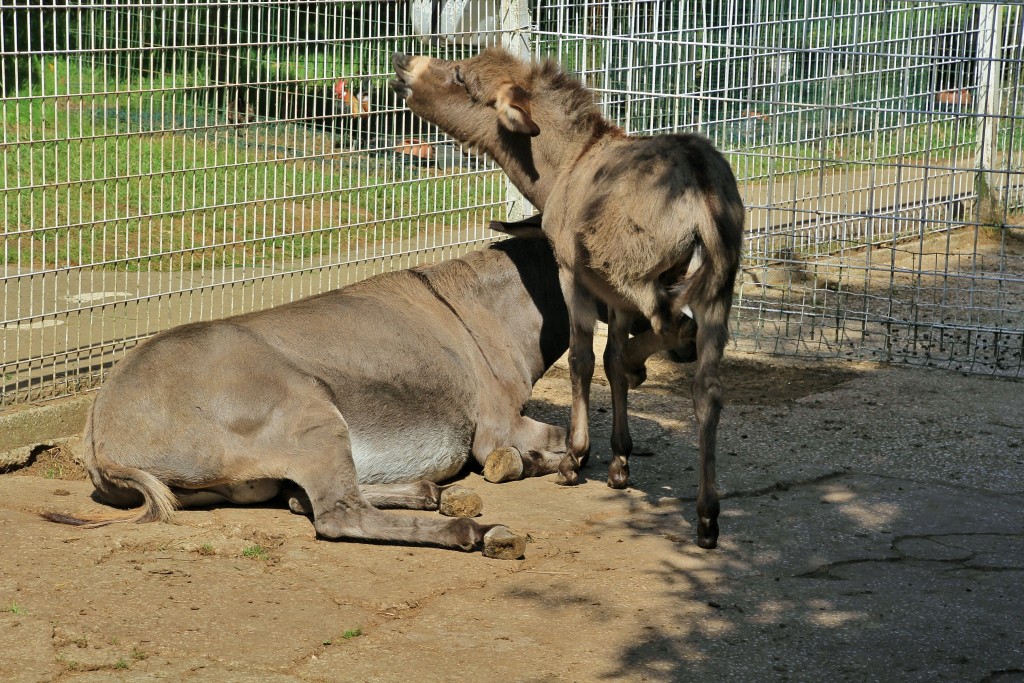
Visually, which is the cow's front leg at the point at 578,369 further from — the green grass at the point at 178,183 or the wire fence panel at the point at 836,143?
the wire fence panel at the point at 836,143

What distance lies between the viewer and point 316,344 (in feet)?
17.5

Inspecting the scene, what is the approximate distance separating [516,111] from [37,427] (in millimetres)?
2749

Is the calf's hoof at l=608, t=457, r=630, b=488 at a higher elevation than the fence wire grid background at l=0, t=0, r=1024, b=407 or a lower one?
lower

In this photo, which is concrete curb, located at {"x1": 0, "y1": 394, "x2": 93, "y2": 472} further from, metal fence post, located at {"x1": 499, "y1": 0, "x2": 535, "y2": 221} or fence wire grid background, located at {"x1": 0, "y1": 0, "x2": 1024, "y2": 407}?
metal fence post, located at {"x1": 499, "y1": 0, "x2": 535, "y2": 221}

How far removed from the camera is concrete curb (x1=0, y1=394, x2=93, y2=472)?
19.1 feet

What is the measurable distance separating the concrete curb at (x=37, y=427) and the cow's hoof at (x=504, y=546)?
95.5 inches

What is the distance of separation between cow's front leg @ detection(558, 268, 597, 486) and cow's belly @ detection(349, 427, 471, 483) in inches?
19.4

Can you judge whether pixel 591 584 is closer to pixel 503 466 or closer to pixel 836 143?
pixel 503 466

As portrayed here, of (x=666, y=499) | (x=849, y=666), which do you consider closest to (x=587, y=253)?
(x=666, y=499)

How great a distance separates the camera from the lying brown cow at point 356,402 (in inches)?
192

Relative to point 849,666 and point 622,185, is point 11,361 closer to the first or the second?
point 622,185

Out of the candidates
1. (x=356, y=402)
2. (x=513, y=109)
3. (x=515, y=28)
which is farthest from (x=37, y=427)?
(x=515, y=28)

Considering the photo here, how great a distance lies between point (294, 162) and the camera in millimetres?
7027

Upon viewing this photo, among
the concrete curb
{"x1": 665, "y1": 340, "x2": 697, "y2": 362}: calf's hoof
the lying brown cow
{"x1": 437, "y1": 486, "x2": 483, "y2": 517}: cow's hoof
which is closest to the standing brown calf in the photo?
{"x1": 665, "y1": 340, "x2": 697, "y2": 362}: calf's hoof
